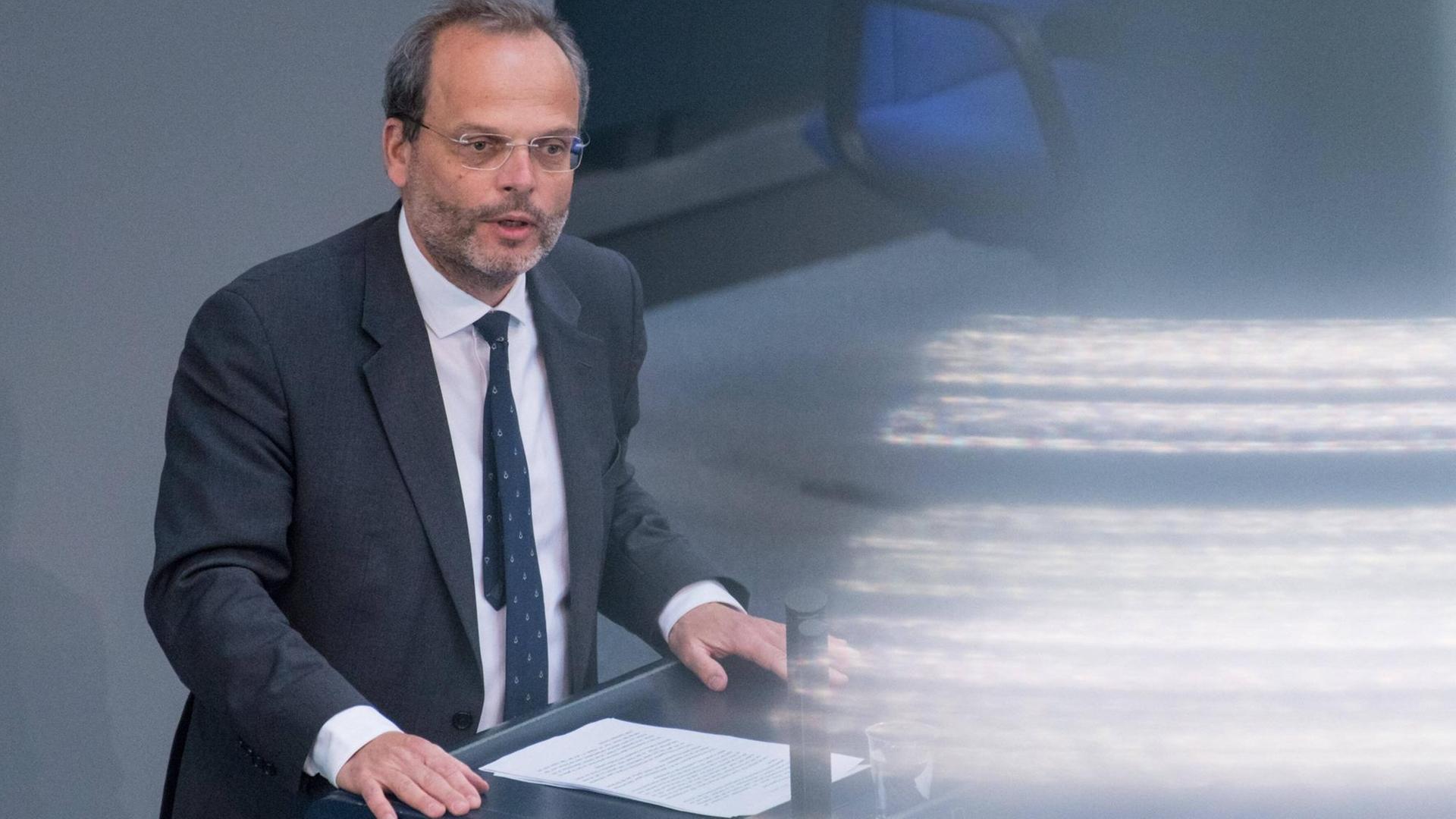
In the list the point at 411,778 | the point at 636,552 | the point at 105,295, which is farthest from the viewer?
the point at 105,295

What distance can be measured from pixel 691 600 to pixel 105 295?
3.42 feet

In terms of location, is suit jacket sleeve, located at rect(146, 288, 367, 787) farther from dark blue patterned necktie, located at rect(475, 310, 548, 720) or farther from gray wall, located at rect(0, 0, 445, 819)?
gray wall, located at rect(0, 0, 445, 819)

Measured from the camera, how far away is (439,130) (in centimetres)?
158

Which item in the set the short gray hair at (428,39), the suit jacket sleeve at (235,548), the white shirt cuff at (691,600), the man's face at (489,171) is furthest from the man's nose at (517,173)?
the white shirt cuff at (691,600)

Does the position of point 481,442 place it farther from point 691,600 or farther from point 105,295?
point 105,295

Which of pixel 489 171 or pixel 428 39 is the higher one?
pixel 428 39

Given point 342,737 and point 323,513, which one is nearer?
point 342,737

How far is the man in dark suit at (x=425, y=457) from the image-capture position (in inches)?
58.3

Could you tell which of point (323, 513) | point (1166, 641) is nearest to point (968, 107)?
point (1166, 641)

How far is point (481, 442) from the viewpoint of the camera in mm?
1606

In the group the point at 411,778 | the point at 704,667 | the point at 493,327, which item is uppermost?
the point at 493,327

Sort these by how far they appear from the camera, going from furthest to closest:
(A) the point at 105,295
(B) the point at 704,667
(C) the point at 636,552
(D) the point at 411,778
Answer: (A) the point at 105,295 < (C) the point at 636,552 < (B) the point at 704,667 < (D) the point at 411,778

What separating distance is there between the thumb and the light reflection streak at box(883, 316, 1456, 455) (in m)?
1.05

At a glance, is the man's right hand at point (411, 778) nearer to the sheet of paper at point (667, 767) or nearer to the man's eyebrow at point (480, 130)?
the sheet of paper at point (667, 767)
